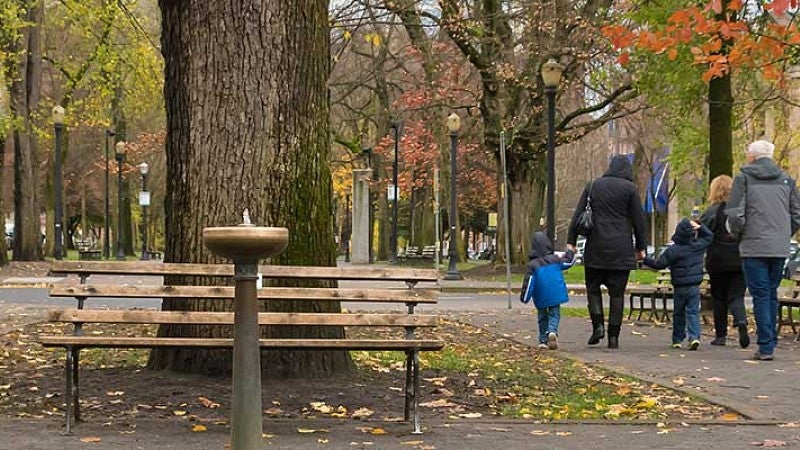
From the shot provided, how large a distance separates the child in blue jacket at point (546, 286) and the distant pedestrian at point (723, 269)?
5.69 feet

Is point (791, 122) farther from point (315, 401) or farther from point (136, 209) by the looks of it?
point (315, 401)

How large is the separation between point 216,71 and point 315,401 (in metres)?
2.36

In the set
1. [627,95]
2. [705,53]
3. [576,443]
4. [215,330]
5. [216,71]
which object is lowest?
[576,443]

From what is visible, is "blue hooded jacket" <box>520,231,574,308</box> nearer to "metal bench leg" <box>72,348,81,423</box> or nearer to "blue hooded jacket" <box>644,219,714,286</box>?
"blue hooded jacket" <box>644,219,714,286</box>

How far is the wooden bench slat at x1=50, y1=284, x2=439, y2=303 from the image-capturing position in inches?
266

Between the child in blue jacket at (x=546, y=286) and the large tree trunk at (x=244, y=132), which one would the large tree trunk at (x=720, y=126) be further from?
the large tree trunk at (x=244, y=132)

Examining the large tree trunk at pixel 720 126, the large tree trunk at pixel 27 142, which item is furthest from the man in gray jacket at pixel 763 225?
the large tree trunk at pixel 27 142

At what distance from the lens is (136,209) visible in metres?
83.4

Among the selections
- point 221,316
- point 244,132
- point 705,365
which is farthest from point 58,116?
point 221,316

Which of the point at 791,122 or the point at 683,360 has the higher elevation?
the point at 791,122

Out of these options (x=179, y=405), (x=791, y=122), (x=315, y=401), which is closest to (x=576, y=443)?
(x=315, y=401)

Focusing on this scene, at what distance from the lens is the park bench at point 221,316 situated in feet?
21.1

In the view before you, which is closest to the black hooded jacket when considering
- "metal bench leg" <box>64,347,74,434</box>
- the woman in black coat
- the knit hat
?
the woman in black coat

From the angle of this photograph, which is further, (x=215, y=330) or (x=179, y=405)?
(x=215, y=330)
